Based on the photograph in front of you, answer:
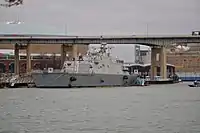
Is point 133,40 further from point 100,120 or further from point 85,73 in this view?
point 100,120

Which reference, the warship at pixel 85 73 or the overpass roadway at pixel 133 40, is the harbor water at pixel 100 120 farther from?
the overpass roadway at pixel 133 40

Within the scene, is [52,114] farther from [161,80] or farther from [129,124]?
[161,80]

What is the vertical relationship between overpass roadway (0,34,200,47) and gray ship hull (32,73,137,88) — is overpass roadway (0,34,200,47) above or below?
above

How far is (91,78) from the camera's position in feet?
452

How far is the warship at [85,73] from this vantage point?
13638 cm

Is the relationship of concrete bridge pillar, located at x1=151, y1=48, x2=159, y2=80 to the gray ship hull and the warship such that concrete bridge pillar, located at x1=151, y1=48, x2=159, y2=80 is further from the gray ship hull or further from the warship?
the gray ship hull

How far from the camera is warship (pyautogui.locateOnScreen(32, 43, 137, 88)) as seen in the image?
136375 millimetres

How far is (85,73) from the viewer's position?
137000 millimetres

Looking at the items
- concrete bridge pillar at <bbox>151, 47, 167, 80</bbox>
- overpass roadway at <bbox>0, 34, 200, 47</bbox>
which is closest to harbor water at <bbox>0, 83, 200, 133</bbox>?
overpass roadway at <bbox>0, 34, 200, 47</bbox>

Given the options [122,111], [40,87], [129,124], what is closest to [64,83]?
[40,87]

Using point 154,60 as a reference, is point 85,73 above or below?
below

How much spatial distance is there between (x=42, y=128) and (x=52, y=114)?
12.5 m

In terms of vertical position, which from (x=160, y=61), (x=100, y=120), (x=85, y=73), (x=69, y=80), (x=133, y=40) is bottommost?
(x=100, y=120)

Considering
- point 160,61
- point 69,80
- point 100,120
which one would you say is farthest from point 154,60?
point 100,120
